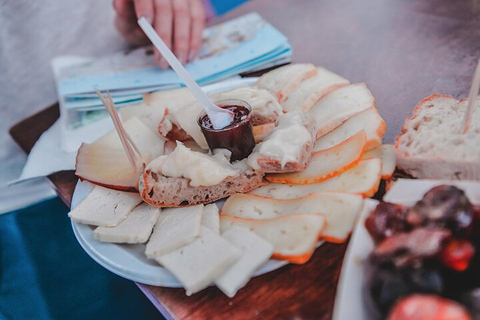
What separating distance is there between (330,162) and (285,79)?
2.03 ft

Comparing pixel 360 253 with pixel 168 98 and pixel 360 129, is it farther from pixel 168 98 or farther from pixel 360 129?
pixel 168 98

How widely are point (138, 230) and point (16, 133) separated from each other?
4.38 feet

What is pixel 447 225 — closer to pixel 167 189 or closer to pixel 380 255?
pixel 380 255

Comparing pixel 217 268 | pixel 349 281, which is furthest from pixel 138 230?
pixel 349 281

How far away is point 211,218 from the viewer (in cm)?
115

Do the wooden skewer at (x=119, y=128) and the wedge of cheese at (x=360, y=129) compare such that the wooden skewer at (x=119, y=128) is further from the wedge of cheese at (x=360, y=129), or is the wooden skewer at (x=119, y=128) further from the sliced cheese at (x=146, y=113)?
the wedge of cheese at (x=360, y=129)

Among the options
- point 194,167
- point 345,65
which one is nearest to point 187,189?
point 194,167

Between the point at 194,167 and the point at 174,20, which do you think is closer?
the point at 194,167

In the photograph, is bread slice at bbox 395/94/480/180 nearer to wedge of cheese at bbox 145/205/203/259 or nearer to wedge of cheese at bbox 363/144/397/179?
wedge of cheese at bbox 363/144/397/179

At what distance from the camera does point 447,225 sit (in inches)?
30.5

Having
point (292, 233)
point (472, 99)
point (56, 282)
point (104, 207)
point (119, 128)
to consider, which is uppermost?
point (472, 99)

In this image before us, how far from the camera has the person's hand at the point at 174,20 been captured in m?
2.11

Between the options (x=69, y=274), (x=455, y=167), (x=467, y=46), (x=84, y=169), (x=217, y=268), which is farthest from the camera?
(x=467, y=46)

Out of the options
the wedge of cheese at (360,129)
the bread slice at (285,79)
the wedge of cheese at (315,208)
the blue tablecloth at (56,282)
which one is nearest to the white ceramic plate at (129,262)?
the wedge of cheese at (315,208)
